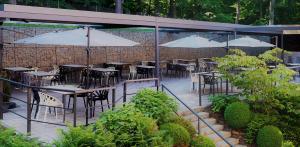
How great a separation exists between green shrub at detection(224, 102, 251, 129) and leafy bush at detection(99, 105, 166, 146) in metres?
4.60

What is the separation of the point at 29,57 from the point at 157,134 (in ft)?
35.4

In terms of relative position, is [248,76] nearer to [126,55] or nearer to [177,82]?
[177,82]

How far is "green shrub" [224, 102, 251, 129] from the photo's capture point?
34.2ft

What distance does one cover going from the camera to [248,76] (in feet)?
36.4

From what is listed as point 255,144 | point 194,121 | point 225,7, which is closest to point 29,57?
point 194,121

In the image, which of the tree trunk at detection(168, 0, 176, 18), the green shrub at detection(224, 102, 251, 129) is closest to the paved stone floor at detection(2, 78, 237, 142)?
the green shrub at detection(224, 102, 251, 129)

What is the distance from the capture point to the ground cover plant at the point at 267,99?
1063 cm

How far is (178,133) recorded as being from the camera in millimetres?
7676

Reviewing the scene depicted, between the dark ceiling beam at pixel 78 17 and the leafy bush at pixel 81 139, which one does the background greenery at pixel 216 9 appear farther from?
the leafy bush at pixel 81 139

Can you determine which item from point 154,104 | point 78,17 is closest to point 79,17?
point 78,17

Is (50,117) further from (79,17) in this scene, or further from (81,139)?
(81,139)

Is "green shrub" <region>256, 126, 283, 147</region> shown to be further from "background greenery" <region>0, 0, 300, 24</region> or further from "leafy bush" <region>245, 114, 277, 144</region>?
"background greenery" <region>0, 0, 300, 24</region>

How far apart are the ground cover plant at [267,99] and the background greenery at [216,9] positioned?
75.1 feet

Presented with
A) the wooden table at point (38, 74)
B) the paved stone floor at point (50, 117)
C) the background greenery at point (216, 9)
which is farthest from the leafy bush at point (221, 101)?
the background greenery at point (216, 9)
